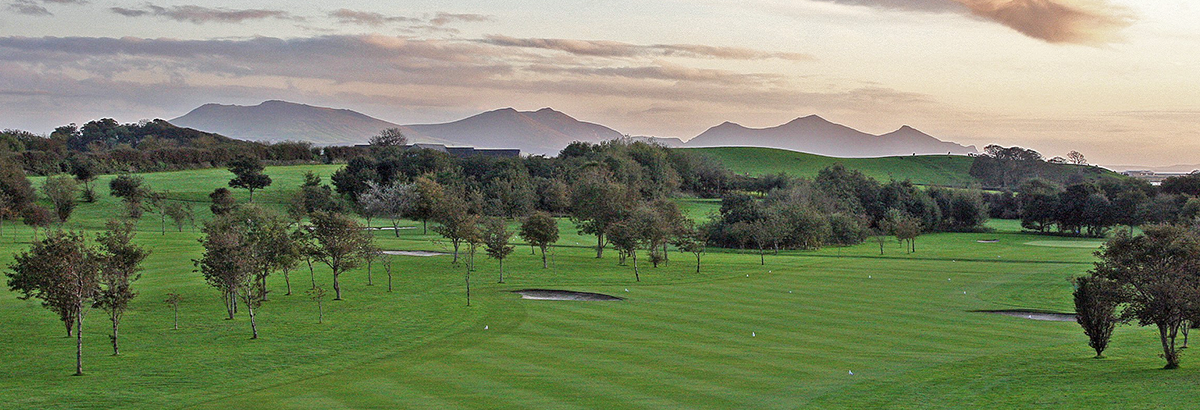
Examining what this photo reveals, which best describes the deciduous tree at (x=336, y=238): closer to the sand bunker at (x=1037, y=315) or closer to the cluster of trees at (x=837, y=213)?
the sand bunker at (x=1037, y=315)

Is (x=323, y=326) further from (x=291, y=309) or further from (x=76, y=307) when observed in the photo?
(x=76, y=307)

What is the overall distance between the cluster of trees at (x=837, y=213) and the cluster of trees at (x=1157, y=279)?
157 feet

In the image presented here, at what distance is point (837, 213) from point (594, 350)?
8443cm

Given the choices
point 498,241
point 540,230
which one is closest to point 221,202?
point 540,230

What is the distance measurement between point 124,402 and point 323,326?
13.5m

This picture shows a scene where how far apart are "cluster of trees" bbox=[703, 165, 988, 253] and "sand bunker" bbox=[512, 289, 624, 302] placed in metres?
30.5

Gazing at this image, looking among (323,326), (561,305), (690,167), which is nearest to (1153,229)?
(561,305)

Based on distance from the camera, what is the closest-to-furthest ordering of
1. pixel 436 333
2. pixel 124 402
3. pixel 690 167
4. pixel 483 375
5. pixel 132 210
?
pixel 124 402
pixel 483 375
pixel 436 333
pixel 132 210
pixel 690 167

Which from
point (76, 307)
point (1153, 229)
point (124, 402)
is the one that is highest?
point (1153, 229)

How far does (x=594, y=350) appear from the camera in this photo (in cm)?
3158

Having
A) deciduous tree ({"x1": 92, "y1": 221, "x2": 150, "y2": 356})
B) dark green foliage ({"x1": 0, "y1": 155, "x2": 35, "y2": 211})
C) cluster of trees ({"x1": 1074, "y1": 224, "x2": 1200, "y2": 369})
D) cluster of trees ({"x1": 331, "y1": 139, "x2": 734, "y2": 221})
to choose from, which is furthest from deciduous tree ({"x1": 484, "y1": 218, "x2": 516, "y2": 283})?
dark green foliage ({"x1": 0, "y1": 155, "x2": 35, "y2": 211})

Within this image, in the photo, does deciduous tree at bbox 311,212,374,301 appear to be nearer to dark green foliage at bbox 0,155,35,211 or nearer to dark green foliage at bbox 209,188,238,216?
dark green foliage at bbox 209,188,238,216

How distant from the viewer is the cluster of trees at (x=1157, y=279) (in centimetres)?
2666

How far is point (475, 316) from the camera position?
4056 cm
